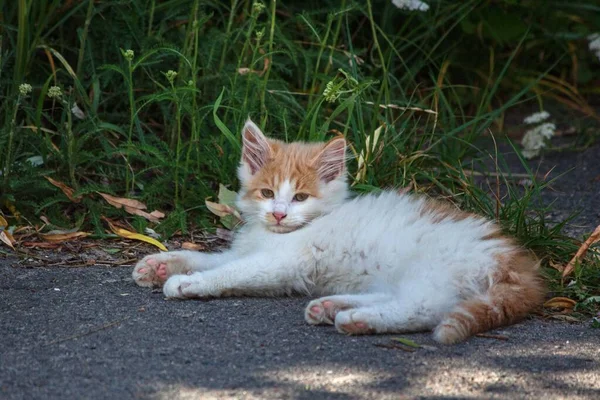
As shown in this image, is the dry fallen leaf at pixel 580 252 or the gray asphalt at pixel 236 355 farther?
the dry fallen leaf at pixel 580 252

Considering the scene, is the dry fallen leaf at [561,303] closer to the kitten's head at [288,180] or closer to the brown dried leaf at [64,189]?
the kitten's head at [288,180]

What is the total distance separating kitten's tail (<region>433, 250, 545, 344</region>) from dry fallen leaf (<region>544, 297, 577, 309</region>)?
→ 0.22 m

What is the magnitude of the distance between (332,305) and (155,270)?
89cm

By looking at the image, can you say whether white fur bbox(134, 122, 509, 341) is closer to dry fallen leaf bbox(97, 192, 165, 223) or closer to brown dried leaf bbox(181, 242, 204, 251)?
brown dried leaf bbox(181, 242, 204, 251)

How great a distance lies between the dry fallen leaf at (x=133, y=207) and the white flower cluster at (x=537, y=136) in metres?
2.78

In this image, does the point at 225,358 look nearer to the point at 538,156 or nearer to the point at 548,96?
the point at 538,156

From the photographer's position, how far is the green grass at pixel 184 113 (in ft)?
14.8

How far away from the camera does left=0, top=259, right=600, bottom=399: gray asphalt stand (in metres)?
2.62

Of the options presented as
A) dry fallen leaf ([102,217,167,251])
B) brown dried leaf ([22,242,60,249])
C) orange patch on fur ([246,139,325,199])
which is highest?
orange patch on fur ([246,139,325,199])

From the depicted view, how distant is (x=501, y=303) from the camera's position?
323 centimetres

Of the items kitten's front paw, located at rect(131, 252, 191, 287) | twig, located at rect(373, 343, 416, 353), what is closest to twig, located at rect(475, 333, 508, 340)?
twig, located at rect(373, 343, 416, 353)

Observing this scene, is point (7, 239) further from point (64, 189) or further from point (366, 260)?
point (366, 260)

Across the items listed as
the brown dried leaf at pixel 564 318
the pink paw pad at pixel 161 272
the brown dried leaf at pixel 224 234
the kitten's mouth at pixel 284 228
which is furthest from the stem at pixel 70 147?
the brown dried leaf at pixel 564 318

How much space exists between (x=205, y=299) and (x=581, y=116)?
176 inches
